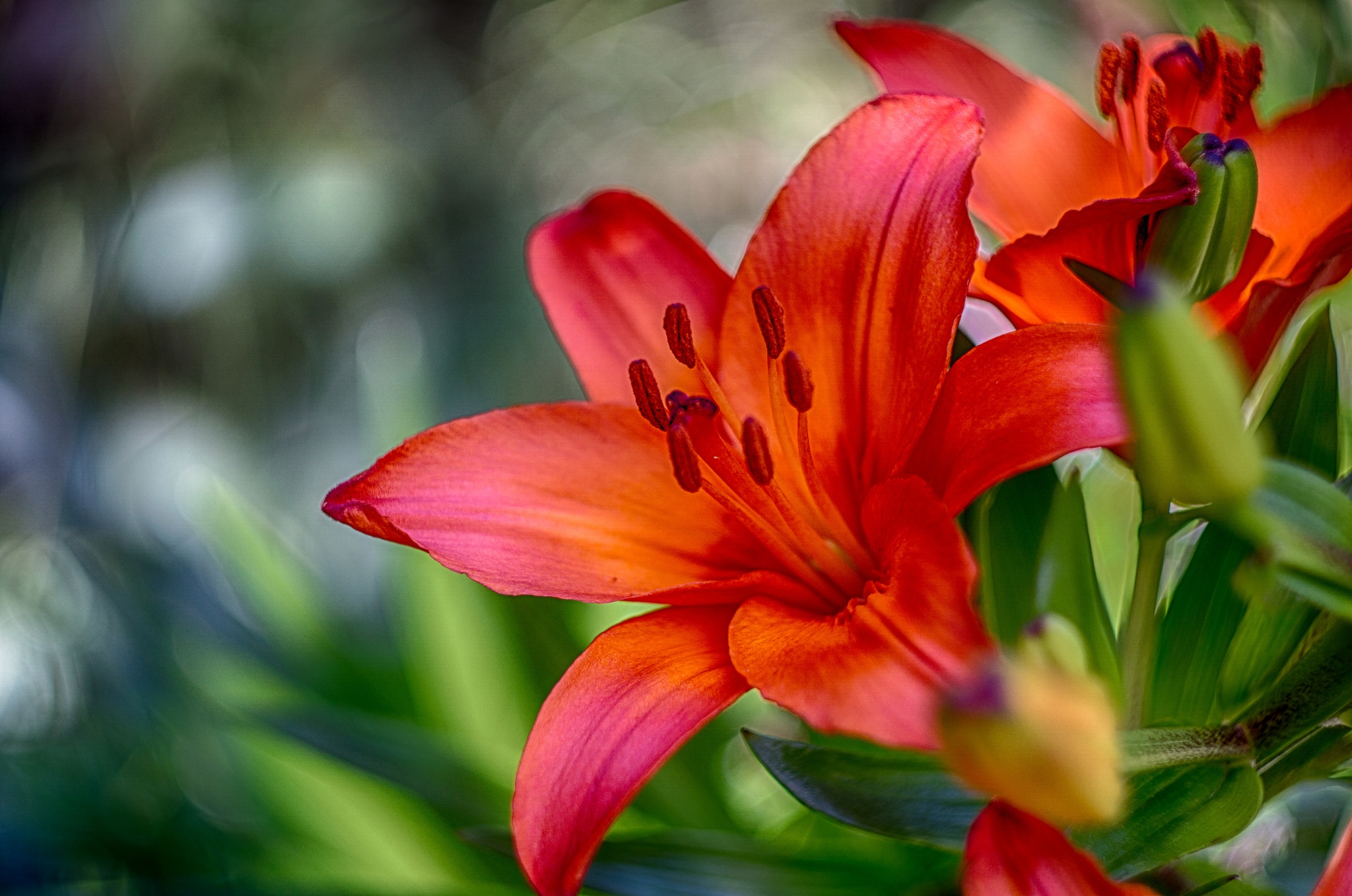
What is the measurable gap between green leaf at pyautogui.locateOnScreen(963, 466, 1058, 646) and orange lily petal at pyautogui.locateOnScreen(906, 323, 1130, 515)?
8 centimetres

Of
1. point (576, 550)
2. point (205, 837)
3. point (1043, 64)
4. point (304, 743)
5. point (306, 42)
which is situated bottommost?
point (205, 837)

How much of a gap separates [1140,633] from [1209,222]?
131 millimetres

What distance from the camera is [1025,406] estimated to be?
0.31 metres

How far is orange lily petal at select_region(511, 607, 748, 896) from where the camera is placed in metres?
0.30

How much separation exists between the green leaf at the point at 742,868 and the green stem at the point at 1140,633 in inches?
5.9

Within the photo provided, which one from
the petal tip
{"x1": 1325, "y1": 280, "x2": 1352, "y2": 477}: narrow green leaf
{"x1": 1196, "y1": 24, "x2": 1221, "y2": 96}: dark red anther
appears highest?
{"x1": 1196, "y1": 24, "x2": 1221, "y2": 96}: dark red anther

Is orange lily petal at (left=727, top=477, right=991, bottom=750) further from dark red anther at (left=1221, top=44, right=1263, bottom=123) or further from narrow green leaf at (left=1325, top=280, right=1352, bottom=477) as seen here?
narrow green leaf at (left=1325, top=280, right=1352, bottom=477)

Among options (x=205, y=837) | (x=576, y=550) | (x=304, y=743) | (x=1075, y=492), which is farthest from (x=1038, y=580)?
(x=205, y=837)

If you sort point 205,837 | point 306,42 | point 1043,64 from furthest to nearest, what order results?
point 306,42 < point 1043,64 < point 205,837

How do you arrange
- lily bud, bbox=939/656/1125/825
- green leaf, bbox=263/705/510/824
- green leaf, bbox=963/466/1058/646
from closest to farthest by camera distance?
lily bud, bbox=939/656/1125/825
green leaf, bbox=963/466/1058/646
green leaf, bbox=263/705/510/824

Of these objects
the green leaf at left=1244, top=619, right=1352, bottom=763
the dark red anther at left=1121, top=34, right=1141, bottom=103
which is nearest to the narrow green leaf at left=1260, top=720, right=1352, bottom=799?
the green leaf at left=1244, top=619, right=1352, bottom=763

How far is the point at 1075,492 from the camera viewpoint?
0.40m

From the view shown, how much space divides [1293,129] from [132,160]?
154 centimetres

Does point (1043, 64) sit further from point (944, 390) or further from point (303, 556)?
point (944, 390)
